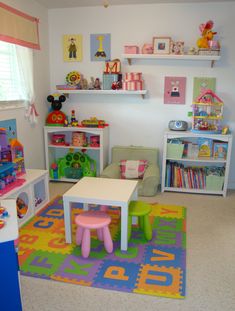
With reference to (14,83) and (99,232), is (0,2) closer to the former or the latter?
(14,83)

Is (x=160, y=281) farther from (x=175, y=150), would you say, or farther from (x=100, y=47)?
(x=100, y=47)

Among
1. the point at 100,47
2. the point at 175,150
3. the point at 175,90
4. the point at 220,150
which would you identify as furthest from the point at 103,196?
the point at 100,47

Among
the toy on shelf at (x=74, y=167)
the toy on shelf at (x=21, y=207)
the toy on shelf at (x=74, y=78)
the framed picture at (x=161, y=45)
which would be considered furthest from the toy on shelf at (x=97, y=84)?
the toy on shelf at (x=21, y=207)

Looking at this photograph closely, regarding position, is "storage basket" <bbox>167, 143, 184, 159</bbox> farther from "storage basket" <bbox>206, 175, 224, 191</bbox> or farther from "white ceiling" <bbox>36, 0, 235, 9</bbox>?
"white ceiling" <bbox>36, 0, 235, 9</bbox>

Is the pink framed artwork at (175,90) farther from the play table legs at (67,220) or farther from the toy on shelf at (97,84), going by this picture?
the play table legs at (67,220)

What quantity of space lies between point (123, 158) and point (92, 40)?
1607 mm

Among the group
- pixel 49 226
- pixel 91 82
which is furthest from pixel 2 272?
pixel 91 82

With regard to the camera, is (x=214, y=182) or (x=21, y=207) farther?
(x=214, y=182)

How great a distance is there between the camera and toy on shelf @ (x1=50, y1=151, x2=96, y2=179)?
13.1 ft

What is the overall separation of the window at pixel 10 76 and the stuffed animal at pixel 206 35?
2.12 m

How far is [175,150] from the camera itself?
357cm

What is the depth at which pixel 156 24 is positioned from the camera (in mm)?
3578

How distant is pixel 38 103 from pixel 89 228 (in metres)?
2.14

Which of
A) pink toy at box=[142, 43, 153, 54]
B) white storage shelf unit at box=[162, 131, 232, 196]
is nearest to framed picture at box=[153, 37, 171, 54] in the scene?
pink toy at box=[142, 43, 153, 54]
